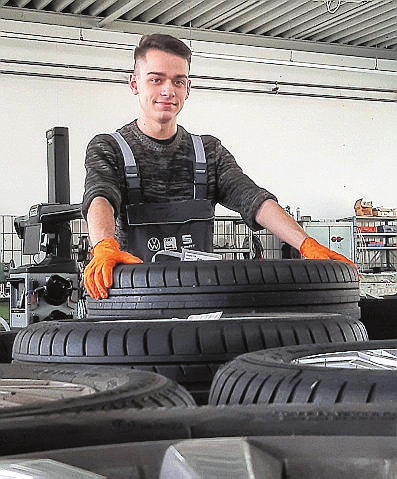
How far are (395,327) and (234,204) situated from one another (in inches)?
25.8

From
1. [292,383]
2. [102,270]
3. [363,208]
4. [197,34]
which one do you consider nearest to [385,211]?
[363,208]

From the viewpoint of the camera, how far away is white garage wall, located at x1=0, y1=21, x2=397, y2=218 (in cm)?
798

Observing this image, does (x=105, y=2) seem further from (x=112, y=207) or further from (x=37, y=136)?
(x=112, y=207)

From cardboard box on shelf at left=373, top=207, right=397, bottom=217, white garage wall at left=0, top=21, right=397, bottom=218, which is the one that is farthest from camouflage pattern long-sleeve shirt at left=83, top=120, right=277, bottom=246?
cardboard box on shelf at left=373, top=207, right=397, bottom=217

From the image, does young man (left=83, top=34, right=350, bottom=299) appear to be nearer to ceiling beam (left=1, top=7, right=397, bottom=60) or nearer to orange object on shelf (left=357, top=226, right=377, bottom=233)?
ceiling beam (left=1, top=7, right=397, bottom=60)

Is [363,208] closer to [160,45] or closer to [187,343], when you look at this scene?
[160,45]

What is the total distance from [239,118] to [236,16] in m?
1.22

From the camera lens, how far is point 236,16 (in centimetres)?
813

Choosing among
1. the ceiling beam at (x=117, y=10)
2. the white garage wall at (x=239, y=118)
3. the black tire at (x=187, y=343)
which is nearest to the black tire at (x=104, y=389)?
the black tire at (x=187, y=343)

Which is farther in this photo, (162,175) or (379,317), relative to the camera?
(162,175)

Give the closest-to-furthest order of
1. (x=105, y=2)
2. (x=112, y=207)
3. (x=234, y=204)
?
(x=112, y=207)
(x=234, y=204)
(x=105, y=2)

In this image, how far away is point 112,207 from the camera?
2037 millimetres

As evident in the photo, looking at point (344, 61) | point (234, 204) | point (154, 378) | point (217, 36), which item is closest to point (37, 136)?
point (217, 36)

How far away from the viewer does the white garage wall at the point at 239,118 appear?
26.2 feet
